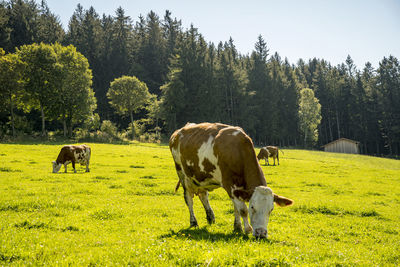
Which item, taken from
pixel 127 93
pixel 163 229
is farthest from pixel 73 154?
pixel 127 93

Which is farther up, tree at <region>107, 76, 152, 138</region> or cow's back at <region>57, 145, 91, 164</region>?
tree at <region>107, 76, 152, 138</region>

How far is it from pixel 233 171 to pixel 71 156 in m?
18.0

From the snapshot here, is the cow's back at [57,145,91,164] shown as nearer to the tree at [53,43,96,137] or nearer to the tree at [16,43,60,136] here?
the tree at [16,43,60,136]

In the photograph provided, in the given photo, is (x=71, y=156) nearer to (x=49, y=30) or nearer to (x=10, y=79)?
(x=10, y=79)

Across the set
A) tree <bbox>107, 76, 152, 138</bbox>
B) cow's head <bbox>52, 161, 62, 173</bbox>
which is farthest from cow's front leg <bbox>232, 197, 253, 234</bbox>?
tree <bbox>107, 76, 152, 138</bbox>

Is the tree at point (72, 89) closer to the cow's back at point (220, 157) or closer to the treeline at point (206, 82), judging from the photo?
the treeline at point (206, 82)

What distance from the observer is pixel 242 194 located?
6.89 metres

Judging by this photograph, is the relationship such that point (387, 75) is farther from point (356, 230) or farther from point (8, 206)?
point (8, 206)

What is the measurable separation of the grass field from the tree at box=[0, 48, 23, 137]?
30.6 metres

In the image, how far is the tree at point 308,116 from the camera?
84500mm

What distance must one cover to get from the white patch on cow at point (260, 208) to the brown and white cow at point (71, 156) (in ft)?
59.1

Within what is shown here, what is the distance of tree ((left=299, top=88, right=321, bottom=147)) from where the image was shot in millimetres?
A: 84500

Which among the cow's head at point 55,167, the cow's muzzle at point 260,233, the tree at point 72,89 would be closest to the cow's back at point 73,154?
the cow's head at point 55,167

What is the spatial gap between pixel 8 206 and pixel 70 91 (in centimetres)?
4307
